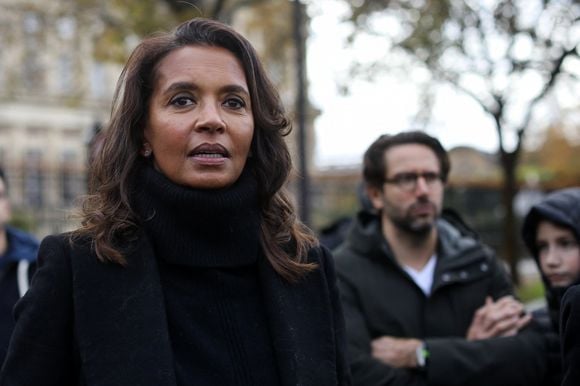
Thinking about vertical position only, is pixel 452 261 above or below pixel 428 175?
below

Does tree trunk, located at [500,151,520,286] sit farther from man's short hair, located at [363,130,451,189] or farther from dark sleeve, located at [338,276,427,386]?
dark sleeve, located at [338,276,427,386]

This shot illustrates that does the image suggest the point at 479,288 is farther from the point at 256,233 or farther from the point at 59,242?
the point at 59,242

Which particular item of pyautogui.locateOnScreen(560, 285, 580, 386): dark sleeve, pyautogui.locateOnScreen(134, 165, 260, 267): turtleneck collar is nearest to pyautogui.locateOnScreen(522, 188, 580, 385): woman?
pyautogui.locateOnScreen(560, 285, 580, 386): dark sleeve

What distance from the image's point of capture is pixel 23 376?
2.15 metres

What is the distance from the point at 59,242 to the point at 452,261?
2275mm

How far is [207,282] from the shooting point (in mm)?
2400

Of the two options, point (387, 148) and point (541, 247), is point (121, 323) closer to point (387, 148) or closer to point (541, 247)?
point (541, 247)

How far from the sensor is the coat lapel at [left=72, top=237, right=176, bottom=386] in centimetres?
213

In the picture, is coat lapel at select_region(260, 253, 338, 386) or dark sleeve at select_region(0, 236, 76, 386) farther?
coat lapel at select_region(260, 253, 338, 386)

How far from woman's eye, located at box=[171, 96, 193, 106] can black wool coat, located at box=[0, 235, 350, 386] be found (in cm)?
42

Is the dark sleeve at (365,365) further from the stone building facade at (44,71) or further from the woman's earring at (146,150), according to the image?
the stone building facade at (44,71)

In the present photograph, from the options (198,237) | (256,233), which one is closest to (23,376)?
(198,237)

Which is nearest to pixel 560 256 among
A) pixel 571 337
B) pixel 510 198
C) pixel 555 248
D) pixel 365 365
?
pixel 555 248

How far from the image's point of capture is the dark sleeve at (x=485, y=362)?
3.61 m
